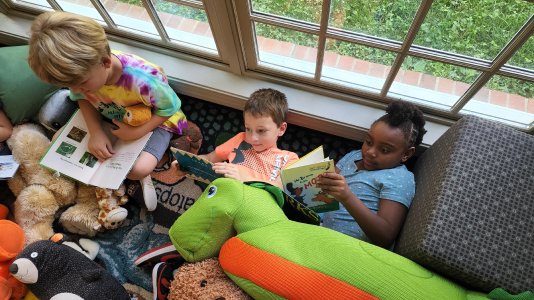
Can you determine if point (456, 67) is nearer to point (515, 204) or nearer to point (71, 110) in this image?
point (515, 204)

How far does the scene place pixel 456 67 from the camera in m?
1.05

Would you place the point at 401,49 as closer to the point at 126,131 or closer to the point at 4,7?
the point at 126,131

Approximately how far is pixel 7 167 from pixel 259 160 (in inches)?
41.7

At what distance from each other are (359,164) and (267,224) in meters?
0.59

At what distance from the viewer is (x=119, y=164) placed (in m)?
1.30

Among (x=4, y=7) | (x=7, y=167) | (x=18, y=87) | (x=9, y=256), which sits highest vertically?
(x=4, y=7)

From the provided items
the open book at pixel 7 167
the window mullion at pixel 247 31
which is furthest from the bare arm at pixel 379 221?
the open book at pixel 7 167

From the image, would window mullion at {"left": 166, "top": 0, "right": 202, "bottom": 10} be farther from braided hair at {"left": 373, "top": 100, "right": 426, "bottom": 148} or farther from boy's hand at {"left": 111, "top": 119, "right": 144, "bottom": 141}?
braided hair at {"left": 373, "top": 100, "right": 426, "bottom": 148}

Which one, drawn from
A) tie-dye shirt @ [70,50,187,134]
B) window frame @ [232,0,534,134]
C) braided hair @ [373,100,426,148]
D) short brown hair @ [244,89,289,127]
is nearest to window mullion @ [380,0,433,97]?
window frame @ [232,0,534,134]

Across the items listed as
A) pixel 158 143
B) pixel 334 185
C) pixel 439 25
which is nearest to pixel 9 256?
pixel 158 143

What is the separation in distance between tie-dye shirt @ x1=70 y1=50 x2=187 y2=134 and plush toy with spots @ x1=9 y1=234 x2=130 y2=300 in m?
0.58

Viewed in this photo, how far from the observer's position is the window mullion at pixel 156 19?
1.26 metres

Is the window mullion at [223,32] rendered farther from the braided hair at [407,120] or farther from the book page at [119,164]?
the braided hair at [407,120]

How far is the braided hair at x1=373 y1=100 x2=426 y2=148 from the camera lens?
3.55 ft
